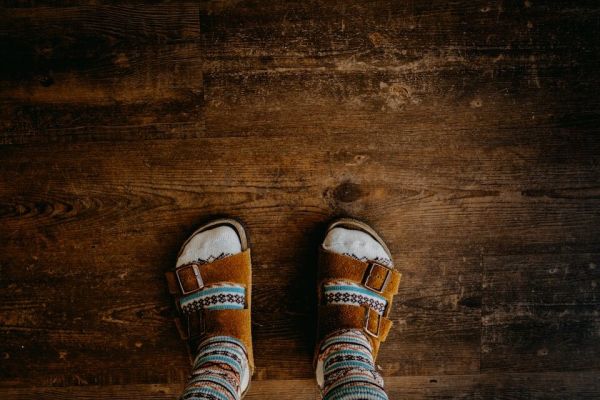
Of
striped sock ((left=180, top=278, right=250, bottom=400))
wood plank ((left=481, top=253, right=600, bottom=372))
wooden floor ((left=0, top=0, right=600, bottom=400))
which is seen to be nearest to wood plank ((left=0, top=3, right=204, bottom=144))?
wooden floor ((left=0, top=0, right=600, bottom=400))

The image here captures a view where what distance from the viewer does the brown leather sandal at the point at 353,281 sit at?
956 millimetres

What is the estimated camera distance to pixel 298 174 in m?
0.96

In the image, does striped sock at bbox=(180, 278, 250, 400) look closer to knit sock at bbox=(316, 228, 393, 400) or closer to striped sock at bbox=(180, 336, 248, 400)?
striped sock at bbox=(180, 336, 248, 400)

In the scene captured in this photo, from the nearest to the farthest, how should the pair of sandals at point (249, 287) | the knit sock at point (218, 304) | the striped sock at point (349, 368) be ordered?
the striped sock at point (349, 368), the knit sock at point (218, 304), the pair of sandals at point (249, 287)

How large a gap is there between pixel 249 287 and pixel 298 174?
294 mm

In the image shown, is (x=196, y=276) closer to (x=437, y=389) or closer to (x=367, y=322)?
(x=367, y=322)

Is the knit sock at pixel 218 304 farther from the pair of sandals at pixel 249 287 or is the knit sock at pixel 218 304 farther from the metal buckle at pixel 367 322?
the metal buckle at pixel 367 322

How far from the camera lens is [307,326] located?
101cm

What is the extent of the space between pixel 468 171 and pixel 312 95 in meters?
0.41

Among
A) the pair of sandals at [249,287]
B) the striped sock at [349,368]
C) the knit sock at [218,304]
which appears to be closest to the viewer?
the striped sock at [349,368]

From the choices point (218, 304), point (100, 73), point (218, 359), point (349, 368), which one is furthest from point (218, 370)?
point (100, 73)

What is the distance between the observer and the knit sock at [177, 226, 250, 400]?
33.7 inches

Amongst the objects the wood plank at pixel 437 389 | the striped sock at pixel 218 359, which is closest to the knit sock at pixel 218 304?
the striped sock at pixel 218 359

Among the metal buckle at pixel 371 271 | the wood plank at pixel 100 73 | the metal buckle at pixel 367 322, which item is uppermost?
the wood plank at pixel 100 73
